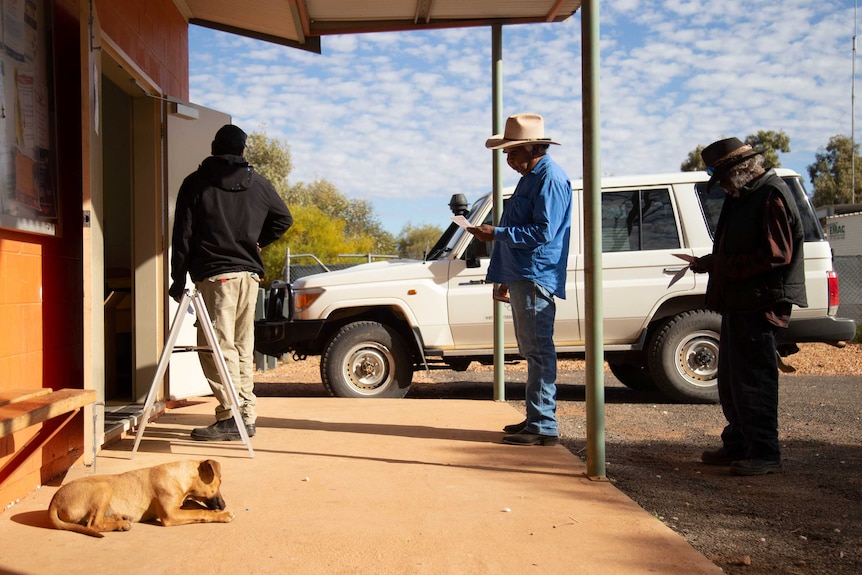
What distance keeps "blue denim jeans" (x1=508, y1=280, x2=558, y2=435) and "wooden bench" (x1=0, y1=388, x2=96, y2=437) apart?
262cm

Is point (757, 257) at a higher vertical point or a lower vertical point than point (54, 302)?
higher

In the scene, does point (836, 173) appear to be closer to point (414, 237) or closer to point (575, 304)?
point (414, 237)

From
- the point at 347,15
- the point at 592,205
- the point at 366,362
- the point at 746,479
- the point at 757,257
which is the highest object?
the point at 347,15

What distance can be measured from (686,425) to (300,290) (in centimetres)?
394

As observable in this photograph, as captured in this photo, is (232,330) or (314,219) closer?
(232,330)

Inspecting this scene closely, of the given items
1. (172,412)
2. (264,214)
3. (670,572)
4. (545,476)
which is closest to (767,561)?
(670,572)

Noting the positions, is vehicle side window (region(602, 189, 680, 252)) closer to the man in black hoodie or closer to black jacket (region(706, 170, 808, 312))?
black jacket (region(706, 170, 808, 312))

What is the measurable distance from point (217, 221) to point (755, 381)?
11.2ft

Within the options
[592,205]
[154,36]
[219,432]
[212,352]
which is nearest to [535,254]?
[592,205]

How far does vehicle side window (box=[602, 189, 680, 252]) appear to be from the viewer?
27.0ft

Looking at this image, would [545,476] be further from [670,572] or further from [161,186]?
[161,186]

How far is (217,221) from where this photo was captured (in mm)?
5250

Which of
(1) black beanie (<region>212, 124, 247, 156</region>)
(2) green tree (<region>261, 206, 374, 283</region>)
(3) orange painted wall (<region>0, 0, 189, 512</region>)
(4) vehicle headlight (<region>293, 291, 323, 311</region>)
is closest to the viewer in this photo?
(3) orange painted wall (<region>0, 0, 189, 512</region>)

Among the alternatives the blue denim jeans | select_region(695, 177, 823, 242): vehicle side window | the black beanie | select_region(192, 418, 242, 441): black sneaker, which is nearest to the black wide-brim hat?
the blue denim jeans
